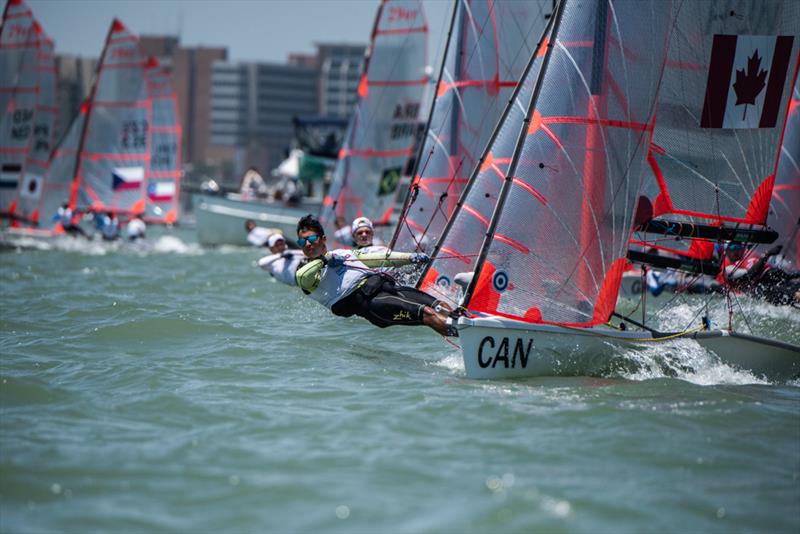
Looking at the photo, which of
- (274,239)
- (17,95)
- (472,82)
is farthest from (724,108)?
(17,95)

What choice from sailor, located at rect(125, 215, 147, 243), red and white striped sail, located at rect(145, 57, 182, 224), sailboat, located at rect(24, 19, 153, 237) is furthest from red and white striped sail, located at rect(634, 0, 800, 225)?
red and white striped sail, located at rect(145, 57, 182, 224)

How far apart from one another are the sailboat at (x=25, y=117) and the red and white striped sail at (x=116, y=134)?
0.70 metres

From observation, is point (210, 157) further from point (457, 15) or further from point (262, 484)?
point (262, 484)

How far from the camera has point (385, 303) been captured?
923cm

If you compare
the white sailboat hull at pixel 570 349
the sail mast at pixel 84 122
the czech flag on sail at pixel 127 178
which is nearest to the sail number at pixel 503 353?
the white sailboat hull at pixel 570 349

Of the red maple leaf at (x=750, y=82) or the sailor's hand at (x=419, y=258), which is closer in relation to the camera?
the sailor's hand at (x=419, y=258)

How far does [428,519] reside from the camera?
4.95 meters

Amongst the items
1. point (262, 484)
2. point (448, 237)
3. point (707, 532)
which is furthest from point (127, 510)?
point (448, 237)

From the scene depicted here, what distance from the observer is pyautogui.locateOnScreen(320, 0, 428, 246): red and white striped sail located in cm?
2139

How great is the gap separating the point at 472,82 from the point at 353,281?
6.62m

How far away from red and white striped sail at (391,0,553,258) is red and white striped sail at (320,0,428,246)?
5817 millimetres

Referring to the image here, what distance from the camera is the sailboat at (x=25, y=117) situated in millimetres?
29047

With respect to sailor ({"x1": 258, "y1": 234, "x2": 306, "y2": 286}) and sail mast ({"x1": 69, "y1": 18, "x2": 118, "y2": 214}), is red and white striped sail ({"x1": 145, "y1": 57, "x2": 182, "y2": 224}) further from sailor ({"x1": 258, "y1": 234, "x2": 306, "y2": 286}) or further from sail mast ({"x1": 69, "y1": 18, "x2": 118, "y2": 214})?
sailor ({"x1": 258, "y1": 234, "x2": 306, "y2": 286})

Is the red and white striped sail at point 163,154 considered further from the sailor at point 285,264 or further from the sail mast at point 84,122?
the sailor at point 285,264
